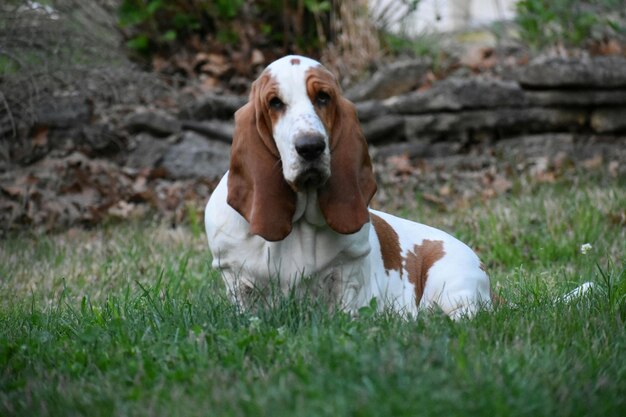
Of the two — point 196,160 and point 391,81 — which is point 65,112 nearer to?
point 196,160

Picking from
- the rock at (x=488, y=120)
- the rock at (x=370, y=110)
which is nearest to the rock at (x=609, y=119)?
the rock at (x=488, y=120)

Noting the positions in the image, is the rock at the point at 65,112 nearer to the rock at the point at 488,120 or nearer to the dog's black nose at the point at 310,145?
the rock at the point at 488,120

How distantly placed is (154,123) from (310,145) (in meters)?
5.38

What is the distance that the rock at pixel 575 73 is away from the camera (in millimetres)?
8922

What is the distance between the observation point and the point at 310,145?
371cm

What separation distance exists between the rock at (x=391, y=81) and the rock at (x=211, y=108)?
1.16 metres

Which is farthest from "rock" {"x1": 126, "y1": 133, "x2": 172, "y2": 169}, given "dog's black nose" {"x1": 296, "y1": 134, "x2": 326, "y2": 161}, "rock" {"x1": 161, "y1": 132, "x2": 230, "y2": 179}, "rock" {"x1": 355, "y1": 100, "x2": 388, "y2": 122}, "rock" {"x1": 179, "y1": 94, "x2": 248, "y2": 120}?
"dog's black nose" {"x1": 296, "y1": 134, "x2": 326, "y2": 161}

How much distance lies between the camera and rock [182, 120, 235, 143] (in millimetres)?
8703

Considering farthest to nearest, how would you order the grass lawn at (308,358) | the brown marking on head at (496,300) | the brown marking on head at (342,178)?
the brown marking on head at (496,300), the brown marking on head at (342,178), the grass lawn at (308,358)

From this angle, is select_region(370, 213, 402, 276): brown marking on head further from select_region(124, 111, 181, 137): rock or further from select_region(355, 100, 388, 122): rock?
select_region(124, 111, 181, 137): rock

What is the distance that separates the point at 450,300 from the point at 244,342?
1355 millimetres

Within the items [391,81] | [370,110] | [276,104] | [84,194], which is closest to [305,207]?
[276,104]

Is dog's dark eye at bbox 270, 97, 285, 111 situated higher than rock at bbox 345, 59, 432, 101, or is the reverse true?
dog's dark eye at bbox 270, 97, 285, 111

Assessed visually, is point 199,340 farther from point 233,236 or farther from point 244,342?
point 233,236
